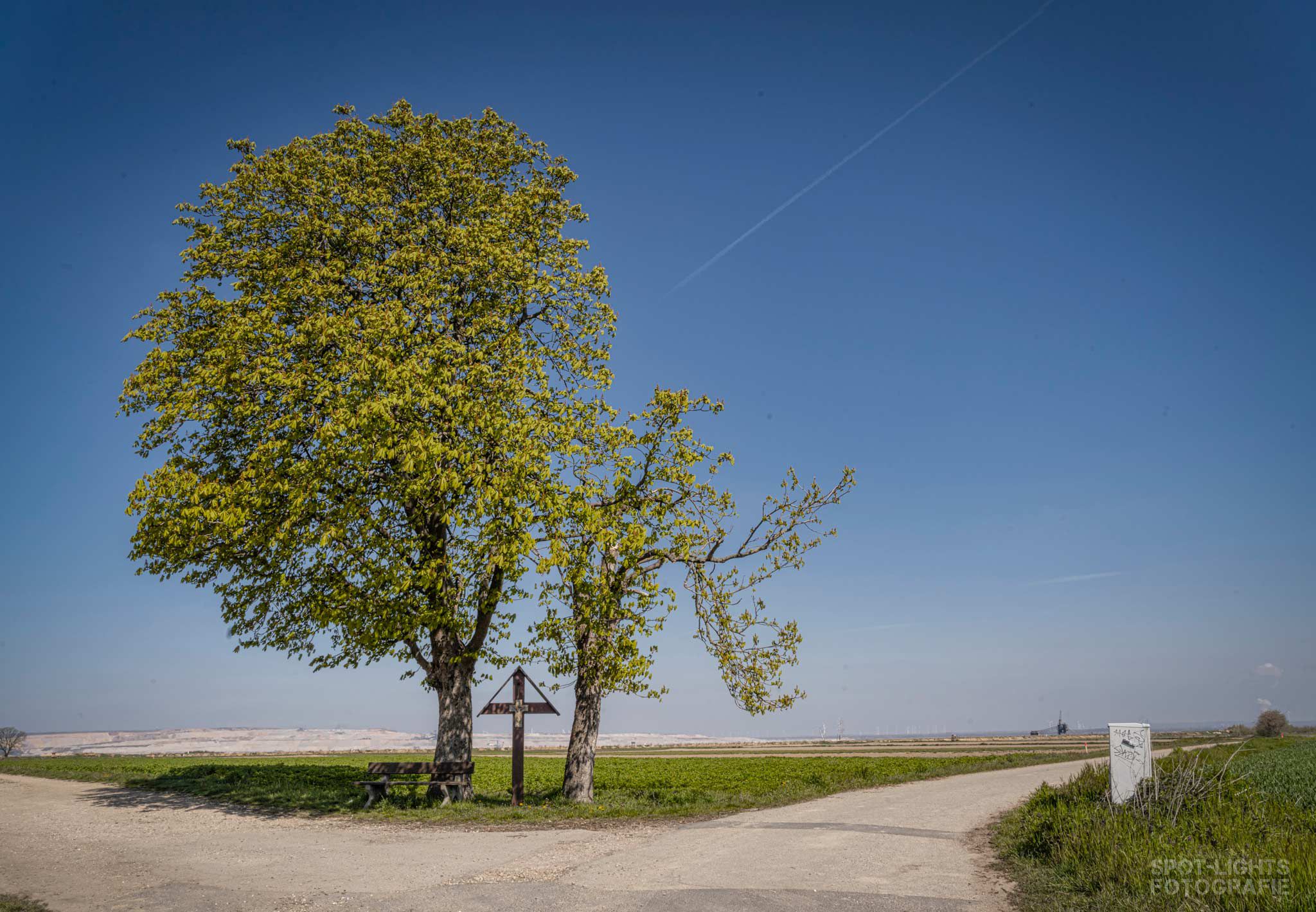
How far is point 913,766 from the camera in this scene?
116 feet

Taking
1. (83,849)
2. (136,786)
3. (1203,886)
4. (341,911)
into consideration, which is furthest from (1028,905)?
(136,786)

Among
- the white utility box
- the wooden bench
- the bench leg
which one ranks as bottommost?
the bench leg

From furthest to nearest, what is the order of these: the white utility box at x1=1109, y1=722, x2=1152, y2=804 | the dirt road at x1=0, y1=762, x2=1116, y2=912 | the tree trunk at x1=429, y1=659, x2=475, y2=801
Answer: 1. the tree trunk at x1=429, y1=659, x2=475, y2=801
2. the white utility box at x1=1109, y1=722, x2=1152, y2=804
3. the dirt road at x1=0, y1=762, x2=1116, y2=912

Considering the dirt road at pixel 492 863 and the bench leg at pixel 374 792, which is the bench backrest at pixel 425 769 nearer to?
the bench leg at pixel 374 792

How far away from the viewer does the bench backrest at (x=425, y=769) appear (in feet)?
60.3

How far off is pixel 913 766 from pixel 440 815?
25920 mm

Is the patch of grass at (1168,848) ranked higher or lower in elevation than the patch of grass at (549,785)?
higher

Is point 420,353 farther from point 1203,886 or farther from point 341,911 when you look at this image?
point 1203,886

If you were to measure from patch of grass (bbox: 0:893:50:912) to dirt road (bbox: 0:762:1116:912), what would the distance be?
0.18 meters

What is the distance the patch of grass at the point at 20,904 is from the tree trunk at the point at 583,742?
439 inches

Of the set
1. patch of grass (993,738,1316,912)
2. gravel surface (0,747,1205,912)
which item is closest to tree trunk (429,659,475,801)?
gravel surface (0,747,1205,912)

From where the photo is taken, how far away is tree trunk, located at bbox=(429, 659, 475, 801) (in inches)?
754

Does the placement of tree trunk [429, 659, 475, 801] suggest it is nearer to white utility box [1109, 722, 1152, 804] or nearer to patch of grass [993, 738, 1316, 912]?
patch of grass [993, 738, 1316, 912]

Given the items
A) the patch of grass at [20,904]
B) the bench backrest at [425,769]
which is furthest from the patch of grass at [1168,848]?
the bench backrest at [425,769]
